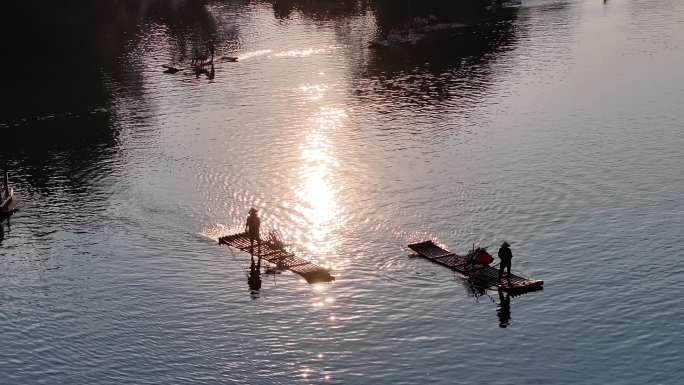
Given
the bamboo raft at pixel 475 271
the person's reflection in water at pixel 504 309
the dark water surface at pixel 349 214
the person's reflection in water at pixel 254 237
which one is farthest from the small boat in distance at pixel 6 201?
the person's reflection in water at pixel 504 309

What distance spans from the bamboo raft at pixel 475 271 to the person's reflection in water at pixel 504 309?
0.51 meters

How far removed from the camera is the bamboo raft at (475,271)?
69.8m

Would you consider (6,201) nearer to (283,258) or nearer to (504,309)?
(283,258)

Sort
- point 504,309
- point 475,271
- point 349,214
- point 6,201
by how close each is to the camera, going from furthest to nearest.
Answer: point 6,201 < point 349,214 < point 475,271 < point 504,309

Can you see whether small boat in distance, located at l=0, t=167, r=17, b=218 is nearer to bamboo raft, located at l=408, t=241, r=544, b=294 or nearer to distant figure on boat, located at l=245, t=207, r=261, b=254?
distant figure on boat, located at l=245, t=207, r=261, b=254

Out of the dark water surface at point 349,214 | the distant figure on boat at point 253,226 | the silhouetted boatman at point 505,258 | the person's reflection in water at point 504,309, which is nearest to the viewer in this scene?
the dark water surface at point 349,214

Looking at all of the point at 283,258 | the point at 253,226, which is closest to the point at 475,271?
the point at 283,258

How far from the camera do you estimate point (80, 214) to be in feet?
292

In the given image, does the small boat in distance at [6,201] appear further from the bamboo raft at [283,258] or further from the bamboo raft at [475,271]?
the bamboo raft at [475,271]

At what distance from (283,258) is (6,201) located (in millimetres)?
29140

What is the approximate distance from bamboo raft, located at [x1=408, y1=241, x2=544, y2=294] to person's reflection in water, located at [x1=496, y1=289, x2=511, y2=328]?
51 cm

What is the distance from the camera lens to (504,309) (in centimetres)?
6800

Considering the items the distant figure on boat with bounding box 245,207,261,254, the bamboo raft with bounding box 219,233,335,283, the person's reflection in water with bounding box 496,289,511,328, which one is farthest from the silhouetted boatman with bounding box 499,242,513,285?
the distant figure on boat with bounding box 245,207,261,254

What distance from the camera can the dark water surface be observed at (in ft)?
207
